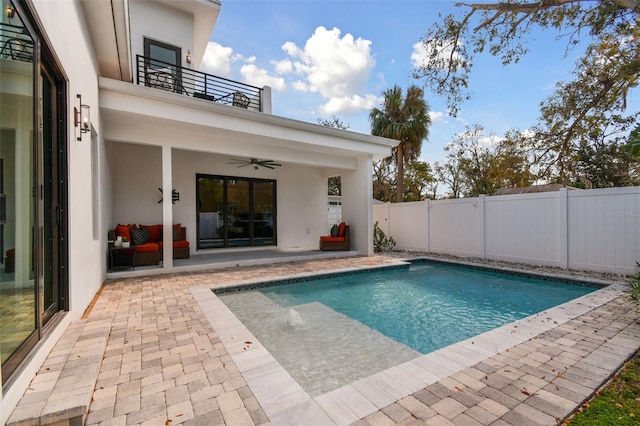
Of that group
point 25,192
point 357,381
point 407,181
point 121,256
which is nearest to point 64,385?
point 25,192

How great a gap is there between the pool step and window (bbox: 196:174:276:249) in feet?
23.9

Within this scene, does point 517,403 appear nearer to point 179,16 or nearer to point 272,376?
point 272,376

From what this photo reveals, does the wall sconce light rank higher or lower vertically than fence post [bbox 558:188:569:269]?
higher

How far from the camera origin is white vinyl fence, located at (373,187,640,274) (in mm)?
6930

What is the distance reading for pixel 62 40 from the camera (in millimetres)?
3357

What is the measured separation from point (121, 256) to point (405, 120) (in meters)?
14.7

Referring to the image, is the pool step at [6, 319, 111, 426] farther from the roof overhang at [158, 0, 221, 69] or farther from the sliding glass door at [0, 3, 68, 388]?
the roof overhang at [158, 0, 221, 69]

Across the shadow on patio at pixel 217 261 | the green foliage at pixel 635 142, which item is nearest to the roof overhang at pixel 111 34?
the shadow on patio at pixel 217 261

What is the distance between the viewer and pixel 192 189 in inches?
396

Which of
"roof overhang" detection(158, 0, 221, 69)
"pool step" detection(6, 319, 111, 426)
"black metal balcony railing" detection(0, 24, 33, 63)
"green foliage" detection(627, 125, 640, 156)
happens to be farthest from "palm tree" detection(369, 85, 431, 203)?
"pool step" detection(6, 319, 111, 426)

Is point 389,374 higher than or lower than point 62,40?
lower

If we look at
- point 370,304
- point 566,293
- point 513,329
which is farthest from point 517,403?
point 566,293

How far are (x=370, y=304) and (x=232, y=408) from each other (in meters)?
3.93

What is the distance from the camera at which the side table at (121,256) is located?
6.82 m
